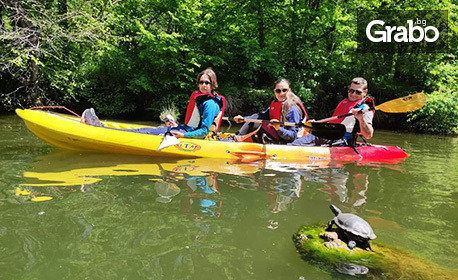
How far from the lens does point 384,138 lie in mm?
9086

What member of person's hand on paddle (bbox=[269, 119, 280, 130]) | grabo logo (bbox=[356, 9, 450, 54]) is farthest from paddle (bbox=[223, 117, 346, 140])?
grabo logo (bbox=[356, 9, 450, 54])

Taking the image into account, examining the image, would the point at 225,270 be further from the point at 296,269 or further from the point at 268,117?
the point at 268,117

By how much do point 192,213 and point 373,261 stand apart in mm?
1392

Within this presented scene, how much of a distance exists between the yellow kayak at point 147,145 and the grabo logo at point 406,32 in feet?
27.2

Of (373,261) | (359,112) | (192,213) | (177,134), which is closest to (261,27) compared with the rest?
(359,112)

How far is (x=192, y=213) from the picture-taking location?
2824 millimetres

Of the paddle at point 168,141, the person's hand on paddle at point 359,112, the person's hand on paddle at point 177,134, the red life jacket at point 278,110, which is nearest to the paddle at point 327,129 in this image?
the red life jacket at point 278,110

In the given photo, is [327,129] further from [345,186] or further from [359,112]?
[345,186]

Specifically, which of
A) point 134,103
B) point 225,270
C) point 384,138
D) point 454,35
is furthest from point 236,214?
point 454,35

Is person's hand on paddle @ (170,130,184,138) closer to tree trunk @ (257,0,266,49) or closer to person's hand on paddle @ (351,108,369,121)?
person's hand on paddle @ (351,108,369,121)

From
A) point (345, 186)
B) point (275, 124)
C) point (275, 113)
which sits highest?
point (275, 113)

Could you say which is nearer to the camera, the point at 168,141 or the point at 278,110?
the point at 168,141

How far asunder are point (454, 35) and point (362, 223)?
1209 cm

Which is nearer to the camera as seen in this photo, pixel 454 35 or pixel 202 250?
pixel 202 250
